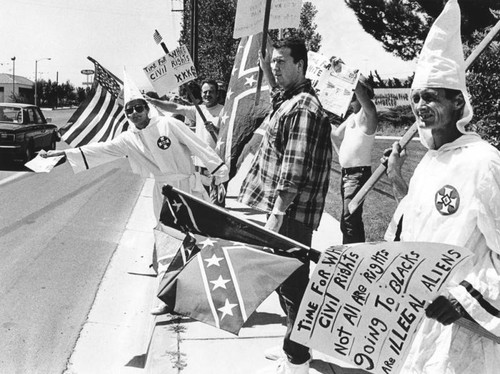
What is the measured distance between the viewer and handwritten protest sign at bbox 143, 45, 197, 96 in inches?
285

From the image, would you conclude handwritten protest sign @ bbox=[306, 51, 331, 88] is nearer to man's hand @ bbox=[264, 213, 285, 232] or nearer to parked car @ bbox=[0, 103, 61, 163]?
man's hand @ bbox=[264, 213, 285, 232]

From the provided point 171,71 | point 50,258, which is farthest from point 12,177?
point 171,71

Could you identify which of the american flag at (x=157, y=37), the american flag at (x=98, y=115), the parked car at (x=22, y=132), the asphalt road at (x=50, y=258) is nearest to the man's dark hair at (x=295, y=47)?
the asphalt road at (x=50, y=258)

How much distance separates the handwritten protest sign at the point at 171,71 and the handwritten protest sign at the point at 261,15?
2460mm

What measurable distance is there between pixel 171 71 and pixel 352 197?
321 cm

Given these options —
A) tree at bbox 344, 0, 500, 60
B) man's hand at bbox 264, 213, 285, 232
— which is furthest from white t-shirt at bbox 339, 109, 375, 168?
tree at bbox 344, 0, 500, 60

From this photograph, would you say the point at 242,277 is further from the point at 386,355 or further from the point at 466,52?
the point at 466,52

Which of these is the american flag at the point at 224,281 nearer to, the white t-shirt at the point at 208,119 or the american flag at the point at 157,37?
the white t-shirt at the point at 208,119

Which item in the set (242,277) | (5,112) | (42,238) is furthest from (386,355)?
(5,112)

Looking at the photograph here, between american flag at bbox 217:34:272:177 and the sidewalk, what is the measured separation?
140 centimetres

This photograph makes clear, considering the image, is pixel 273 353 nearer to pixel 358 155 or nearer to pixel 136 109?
pixel 358 155

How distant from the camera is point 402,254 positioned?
2.06m

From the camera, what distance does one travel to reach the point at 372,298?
2.13 m

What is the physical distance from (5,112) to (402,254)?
1574 cm
